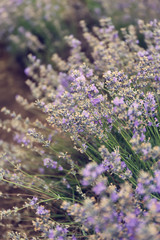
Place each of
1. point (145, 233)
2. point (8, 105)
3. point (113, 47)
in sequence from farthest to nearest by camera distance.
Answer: point (8, 105) < point (113, 47) < point (145, 233)

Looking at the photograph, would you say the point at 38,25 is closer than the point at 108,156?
No

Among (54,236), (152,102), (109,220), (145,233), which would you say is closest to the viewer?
(145,233)

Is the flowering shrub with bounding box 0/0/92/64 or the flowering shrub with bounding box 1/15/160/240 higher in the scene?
the flowering shrub with bounding box 0/0/92/64

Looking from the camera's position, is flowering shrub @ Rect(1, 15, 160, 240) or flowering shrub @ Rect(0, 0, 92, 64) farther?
flowering shrub @ Rect(0, 0, 92, 64)

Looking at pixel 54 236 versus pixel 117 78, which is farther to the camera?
pixel 117 78

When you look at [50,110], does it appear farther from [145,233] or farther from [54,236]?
[145,233]

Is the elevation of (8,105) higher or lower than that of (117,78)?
higher

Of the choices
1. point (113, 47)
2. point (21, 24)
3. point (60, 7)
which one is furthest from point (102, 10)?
point (113, 47)

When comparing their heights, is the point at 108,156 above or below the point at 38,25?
below

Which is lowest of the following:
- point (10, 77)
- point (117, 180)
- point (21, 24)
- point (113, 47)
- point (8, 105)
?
point (117, 180)

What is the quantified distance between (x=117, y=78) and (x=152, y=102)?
30 cm

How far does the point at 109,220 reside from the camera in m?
1.21

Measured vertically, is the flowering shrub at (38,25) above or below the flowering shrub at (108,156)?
above

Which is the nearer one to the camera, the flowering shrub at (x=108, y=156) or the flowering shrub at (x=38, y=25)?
the flowering shrub at (x=108, y=156)
